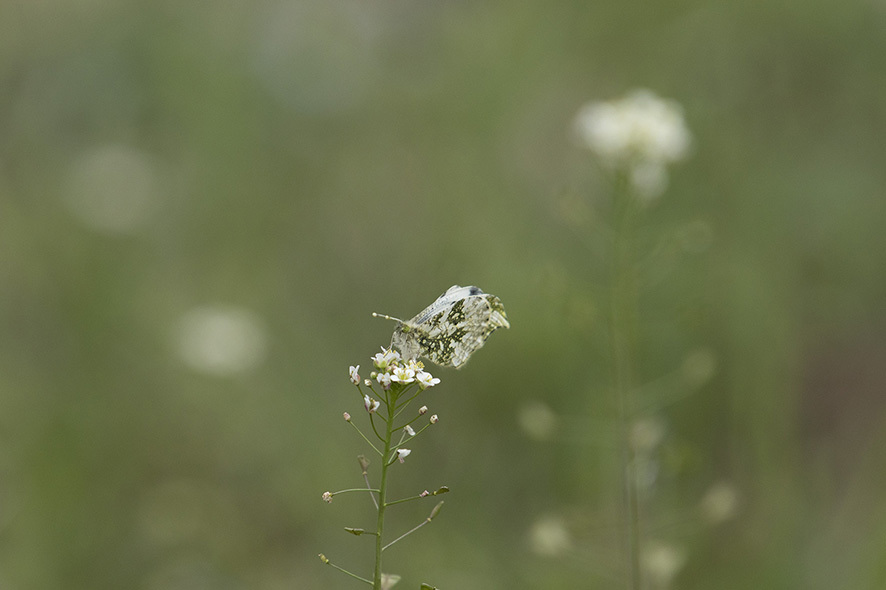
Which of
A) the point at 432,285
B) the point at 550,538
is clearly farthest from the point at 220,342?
the point at 550,538

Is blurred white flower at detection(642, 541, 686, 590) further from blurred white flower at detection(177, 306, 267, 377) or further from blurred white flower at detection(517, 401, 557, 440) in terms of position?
blurred white flower at detection(177, 306, 267, 377)

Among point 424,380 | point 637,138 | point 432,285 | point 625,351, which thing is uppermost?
point 432,285

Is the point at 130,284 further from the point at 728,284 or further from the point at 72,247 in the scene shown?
the point at 728,284

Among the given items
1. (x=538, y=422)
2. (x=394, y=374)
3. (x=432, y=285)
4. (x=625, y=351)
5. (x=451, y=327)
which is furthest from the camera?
(x=432, y=285)

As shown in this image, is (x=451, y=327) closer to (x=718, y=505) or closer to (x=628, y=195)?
(x=718, y=505)

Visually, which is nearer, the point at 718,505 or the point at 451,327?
the point at 451,327

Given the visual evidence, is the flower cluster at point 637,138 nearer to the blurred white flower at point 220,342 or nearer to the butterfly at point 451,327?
the butterfly at point 451,327

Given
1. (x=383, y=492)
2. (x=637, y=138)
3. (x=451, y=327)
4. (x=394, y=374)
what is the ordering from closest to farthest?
(x=383, y=492) < (x=394, y=374) < (x=451, y=327) < (x=637, y=138)

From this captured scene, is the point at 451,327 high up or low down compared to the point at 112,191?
down
